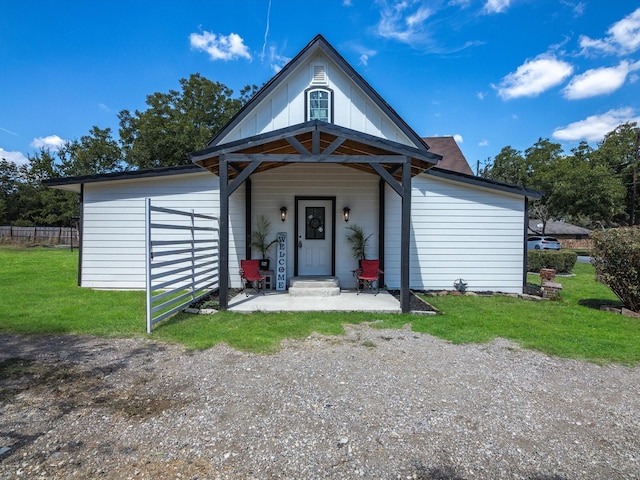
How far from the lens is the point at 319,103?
9.46m

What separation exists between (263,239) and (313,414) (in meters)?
6.41

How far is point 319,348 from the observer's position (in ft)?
14.1

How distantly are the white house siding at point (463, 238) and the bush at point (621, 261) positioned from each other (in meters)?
2.22

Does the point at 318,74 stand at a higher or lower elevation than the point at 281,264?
higher

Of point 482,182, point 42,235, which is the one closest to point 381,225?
point 482,182

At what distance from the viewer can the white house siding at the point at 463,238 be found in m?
8.68

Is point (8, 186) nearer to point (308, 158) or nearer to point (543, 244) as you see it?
point (308, 158)

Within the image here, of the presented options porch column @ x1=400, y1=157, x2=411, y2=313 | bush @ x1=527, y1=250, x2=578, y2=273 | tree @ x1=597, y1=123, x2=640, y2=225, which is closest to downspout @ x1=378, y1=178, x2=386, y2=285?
porch column @ x1=400, y1=157, x2=411, y2=313

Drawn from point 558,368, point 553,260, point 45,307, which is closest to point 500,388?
point 558,368

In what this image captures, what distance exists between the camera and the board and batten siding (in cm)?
855

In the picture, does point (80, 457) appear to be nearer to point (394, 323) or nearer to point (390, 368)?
point (390, 368)

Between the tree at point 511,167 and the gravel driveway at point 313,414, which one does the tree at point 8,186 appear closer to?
the gravel driveway at point 313,414

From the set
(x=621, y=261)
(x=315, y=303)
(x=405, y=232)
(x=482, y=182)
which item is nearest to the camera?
(x=621, y=261)

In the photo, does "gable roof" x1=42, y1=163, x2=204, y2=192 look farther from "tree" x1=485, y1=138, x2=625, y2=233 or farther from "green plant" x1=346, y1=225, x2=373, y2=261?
"tree" x1=485, y1=138, x2=625, y2=233
